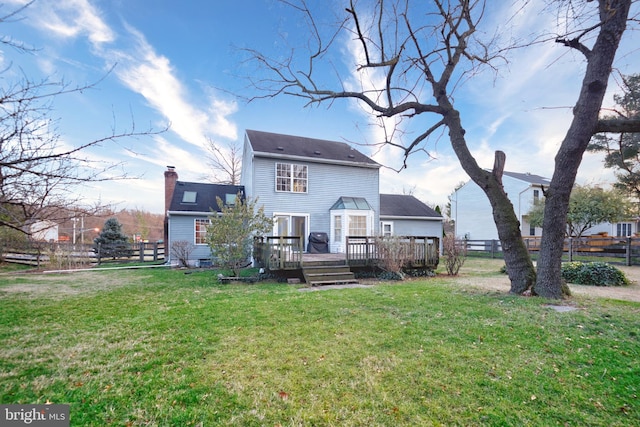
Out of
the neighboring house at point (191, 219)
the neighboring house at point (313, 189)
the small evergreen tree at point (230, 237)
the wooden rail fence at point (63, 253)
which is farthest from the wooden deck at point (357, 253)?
the wooden rail fence at point (63, 253)

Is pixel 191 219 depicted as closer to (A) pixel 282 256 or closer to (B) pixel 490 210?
(A) pixel 282 256

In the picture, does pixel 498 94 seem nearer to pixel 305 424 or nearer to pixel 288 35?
pixel 288 35

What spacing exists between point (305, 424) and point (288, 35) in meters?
7.49

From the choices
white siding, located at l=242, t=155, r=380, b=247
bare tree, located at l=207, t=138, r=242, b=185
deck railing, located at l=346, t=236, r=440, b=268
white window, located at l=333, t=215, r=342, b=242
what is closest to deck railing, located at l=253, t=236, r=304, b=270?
deck railing, located at l=346, t=236, r=440, b=268

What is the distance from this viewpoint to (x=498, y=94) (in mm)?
8578

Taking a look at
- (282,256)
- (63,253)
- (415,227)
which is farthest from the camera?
(415,227)

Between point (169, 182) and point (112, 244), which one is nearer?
point (112, 244)

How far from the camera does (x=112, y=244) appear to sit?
667 inches

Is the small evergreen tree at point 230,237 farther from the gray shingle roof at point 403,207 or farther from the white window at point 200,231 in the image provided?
the gray shingle roof at point 403,207

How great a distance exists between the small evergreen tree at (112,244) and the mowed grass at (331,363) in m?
12.3

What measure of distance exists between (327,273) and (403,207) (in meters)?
12.7

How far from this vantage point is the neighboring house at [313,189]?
43.5 ft

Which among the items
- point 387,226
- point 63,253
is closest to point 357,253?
point 387,226

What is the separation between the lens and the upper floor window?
13.5 meters
